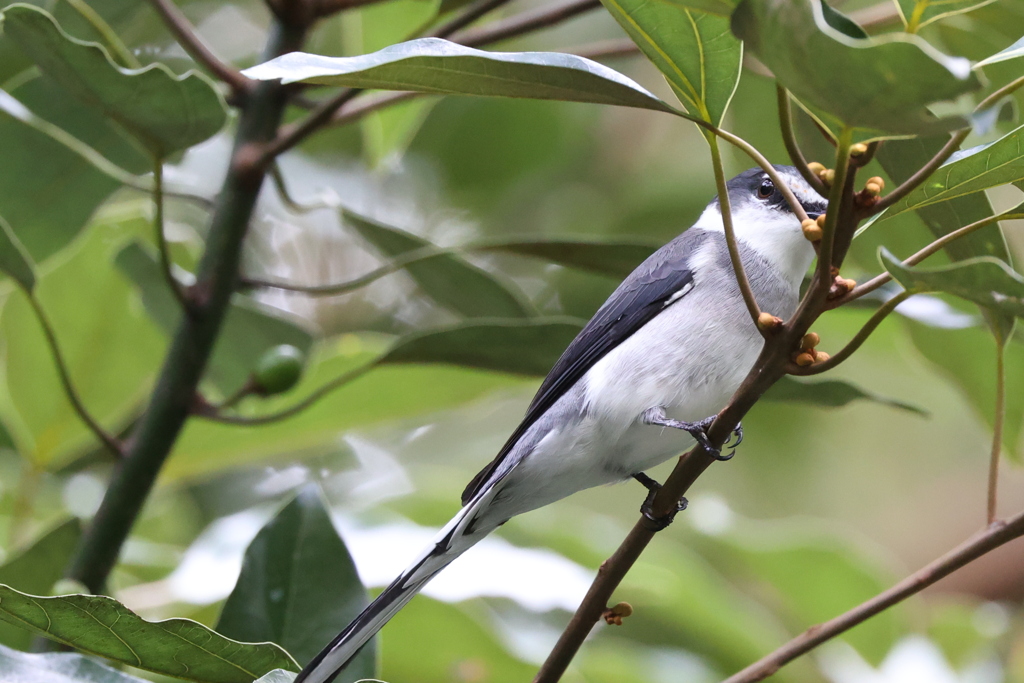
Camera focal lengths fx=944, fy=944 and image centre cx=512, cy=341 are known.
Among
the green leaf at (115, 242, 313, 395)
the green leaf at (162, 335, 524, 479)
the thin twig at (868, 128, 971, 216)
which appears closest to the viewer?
the thin twig at (868, 128, 971, 216)

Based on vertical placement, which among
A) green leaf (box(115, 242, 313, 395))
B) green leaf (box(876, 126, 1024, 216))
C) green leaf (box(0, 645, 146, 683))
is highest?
green leaf (box(115, 242, 313, 395))

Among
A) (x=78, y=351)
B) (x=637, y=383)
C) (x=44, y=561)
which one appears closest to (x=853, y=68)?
(x=637, y=383)

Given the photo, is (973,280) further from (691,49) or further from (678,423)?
(678,423)

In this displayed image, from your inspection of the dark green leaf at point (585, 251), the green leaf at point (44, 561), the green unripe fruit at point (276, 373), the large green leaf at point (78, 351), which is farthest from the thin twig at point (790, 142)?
the large green leaf at point (78, 351)

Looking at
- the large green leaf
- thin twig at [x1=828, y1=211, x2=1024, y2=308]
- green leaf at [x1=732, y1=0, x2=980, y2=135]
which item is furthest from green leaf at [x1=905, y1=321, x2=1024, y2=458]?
the large green leaf

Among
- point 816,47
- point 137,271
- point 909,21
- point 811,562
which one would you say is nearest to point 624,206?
point 811,562

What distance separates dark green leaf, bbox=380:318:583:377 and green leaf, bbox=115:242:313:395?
354 mm

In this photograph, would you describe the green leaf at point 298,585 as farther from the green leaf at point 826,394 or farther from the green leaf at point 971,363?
the green leaf at point 971,363

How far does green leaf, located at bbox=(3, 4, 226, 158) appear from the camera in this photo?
1.20 meters

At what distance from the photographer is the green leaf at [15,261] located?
4.38ft

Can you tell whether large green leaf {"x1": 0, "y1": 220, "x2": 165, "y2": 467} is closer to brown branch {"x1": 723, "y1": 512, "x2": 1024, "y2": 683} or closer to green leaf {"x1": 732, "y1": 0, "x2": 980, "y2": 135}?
brown branch {"x1": 723, "y1": 512, "x2": 1024, "y2": 683}

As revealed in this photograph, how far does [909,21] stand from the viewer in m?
0.86

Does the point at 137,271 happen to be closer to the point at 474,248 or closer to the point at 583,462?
the point at 474,248

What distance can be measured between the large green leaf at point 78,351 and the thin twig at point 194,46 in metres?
0.64
